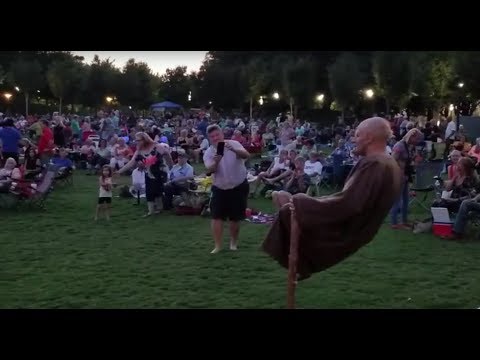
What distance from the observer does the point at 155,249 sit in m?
8.81

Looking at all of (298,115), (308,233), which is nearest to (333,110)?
(298,115)

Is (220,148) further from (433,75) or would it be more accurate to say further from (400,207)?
(433,75)

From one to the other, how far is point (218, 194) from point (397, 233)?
3.61 m

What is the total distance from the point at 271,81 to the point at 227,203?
4112cm

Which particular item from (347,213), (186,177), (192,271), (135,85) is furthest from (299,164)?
(135,85)

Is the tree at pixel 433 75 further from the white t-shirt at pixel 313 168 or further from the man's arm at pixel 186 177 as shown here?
the man's arm at pixel 186 177

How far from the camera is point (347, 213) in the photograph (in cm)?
467

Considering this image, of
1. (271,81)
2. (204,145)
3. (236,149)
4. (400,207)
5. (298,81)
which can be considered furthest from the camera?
(271,81)

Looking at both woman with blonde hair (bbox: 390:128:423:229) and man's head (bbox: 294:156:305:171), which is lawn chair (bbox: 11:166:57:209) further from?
woman with blonde hair (bbox: 390:128:423:229)

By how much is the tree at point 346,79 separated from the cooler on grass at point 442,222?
32.4 metres

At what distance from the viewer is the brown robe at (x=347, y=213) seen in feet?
15.3

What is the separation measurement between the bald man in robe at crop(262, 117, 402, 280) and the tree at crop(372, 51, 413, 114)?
30.2m

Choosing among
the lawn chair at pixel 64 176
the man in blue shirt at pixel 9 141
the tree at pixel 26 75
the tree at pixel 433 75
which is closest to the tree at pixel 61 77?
the tree at pixel 26 75

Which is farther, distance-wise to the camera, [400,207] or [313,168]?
[313,168]
